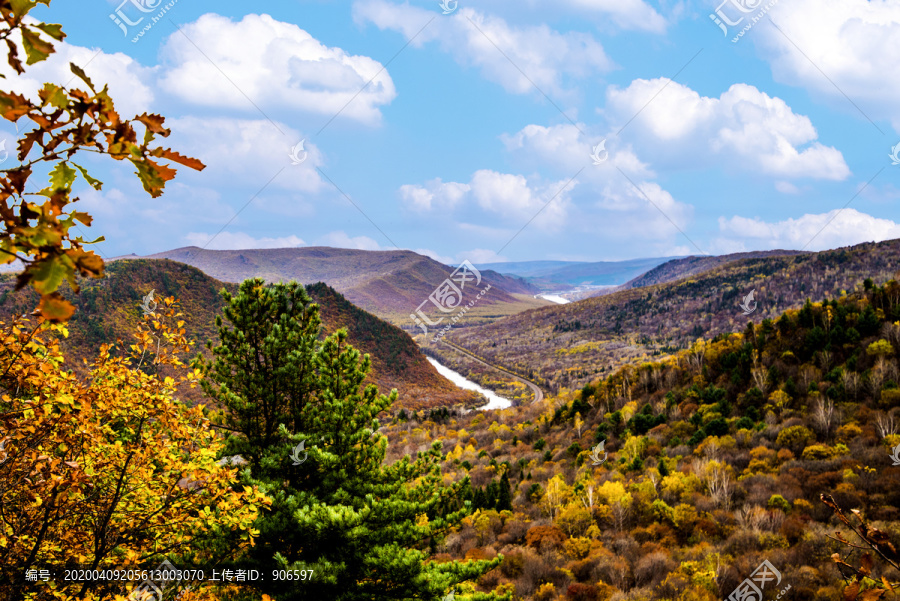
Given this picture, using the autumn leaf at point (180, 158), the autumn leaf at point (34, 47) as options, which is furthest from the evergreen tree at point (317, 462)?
the autumn leaf at point (34, 47)

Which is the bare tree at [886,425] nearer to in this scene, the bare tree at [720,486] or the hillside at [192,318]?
the bare tree at [720,486]

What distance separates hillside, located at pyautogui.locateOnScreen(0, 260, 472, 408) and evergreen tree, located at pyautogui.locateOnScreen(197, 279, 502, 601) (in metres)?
30.8

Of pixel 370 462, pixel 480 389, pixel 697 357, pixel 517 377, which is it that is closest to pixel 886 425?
pixel 697 357

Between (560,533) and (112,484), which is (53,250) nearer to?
(112,484)

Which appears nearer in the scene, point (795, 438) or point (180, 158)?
point (180, 158)

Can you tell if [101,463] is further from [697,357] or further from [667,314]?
[667,314]

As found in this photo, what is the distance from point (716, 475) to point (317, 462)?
1483 cm

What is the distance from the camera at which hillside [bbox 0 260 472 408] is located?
4300 centimetres

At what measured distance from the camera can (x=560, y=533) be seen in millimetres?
15484

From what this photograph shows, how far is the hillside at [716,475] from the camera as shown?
11523 millimetres

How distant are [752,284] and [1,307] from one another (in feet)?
421

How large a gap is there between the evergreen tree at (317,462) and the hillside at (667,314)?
59005 millimetres

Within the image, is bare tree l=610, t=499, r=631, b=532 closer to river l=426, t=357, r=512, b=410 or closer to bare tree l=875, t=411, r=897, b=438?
bare tree l=875, t=411, r=897, b=438

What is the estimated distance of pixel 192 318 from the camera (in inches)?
2168
